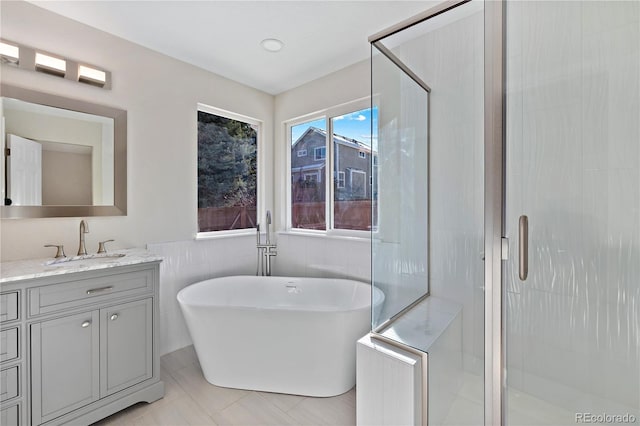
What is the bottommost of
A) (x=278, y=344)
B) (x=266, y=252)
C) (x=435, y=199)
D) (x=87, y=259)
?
(x=278, y=344)

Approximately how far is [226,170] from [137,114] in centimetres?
92

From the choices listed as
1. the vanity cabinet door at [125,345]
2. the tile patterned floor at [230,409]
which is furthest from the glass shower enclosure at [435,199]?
the vanity cabinet door at [125,345]

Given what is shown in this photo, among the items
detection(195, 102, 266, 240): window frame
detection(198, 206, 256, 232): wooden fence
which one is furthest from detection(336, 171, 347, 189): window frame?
detection(198, 206, 256, 232): wooden fence

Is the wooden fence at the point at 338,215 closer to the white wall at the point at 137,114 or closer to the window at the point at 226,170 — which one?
the window at the point at 226,170

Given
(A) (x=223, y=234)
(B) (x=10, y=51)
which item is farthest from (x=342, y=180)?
(B) (x=10, y=51)

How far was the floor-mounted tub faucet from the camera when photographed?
3037 mm

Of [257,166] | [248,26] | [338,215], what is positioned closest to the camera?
[248,26]

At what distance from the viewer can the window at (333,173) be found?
2.68m

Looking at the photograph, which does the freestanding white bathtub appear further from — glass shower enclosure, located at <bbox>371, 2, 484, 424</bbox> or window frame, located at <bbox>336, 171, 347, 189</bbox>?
window frame, located at <bbox>336, 171, 347, 189</bbox>

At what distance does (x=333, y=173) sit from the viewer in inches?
114

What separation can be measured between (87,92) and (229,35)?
1107mm

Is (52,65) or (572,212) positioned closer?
(572,212)

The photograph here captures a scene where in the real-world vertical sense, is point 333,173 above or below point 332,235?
above

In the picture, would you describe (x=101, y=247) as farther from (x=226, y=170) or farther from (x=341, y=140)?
(x=341, y=140)
